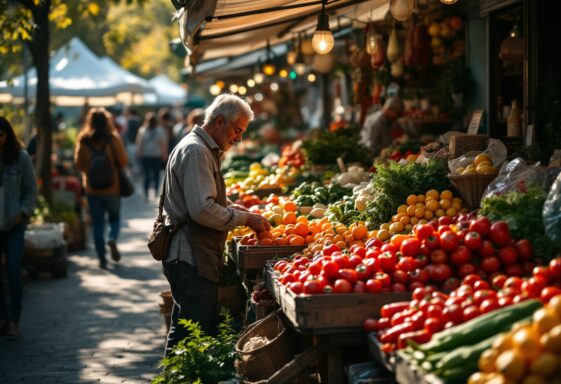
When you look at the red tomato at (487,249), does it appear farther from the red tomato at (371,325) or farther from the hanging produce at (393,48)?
the hanging produce at (393,48)

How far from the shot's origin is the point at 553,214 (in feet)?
15.4

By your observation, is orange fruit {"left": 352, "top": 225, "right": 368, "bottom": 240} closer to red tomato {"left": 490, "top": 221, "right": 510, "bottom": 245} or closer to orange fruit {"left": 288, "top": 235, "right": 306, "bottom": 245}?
orange fruit {"left": 288, "top": 235, "right": 306, "bottom": 245}

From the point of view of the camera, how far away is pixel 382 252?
517 centimetres

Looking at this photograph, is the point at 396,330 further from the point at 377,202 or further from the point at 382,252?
the point at 377,202

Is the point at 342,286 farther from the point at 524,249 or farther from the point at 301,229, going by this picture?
the point at 301,229

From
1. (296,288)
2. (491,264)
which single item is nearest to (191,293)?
(296,288)

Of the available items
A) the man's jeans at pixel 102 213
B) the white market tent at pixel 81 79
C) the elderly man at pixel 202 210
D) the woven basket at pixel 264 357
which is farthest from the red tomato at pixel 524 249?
the white market tent at pixel 81 79

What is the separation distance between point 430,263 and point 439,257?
0.11 metres

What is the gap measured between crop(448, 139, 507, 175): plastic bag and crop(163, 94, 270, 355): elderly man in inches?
62.8

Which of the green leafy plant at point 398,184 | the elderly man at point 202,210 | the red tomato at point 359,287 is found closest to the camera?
the red tomato at point 359,287

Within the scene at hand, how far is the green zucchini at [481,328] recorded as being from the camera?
3.74 metres

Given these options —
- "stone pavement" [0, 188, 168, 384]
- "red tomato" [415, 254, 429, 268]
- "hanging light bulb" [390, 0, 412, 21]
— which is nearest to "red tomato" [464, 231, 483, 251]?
"red tomato" [415, 254, 429, 268]

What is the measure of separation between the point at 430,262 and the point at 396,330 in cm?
89

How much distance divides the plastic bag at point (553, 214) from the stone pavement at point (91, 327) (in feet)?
11.9
